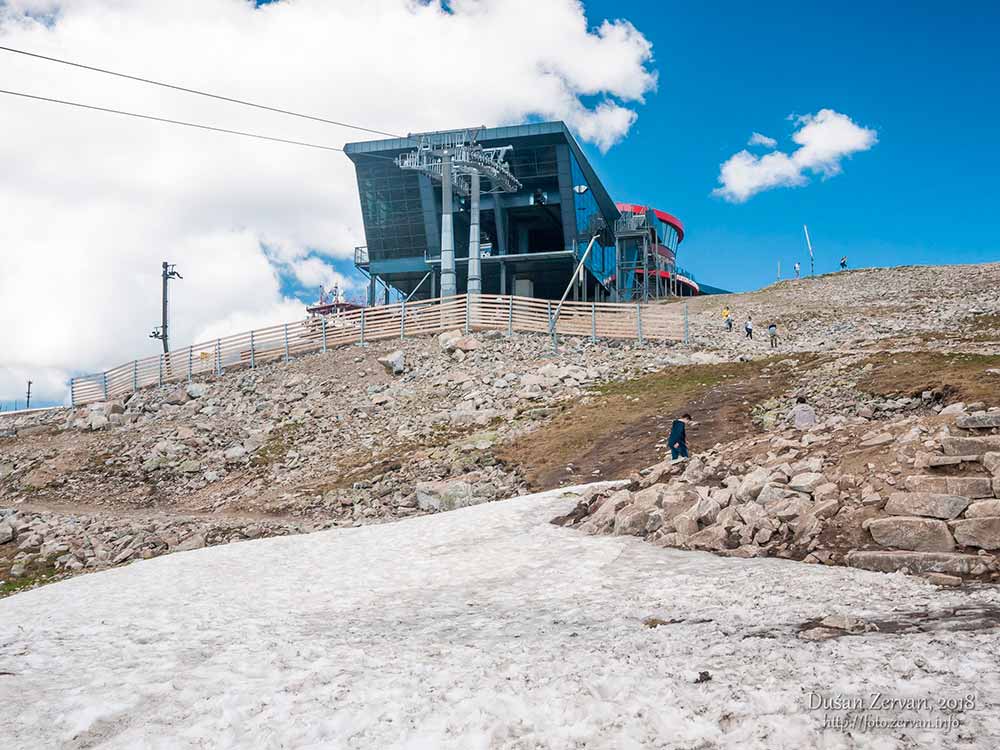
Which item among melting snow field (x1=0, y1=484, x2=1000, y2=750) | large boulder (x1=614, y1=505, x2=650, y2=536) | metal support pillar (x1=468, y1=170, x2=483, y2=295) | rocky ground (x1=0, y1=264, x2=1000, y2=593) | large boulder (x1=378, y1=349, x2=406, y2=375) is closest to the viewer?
melting snow field (x1=0, y1=484, x2=1000, y2=750)

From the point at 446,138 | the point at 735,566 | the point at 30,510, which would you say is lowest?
the point at 30,510

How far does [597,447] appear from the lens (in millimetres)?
19656

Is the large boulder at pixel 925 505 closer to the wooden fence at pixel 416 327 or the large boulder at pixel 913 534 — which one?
the large boulder at pixel 913 534

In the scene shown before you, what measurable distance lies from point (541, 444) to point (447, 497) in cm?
411

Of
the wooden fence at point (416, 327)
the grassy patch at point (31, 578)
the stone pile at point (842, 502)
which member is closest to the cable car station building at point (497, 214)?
the wooden fence at point (416, 327)

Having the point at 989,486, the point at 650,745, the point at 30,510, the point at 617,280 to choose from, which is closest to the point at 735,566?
the point at 989,486

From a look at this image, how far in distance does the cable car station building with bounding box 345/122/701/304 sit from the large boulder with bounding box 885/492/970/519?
124 feet

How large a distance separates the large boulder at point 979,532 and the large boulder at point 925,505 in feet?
0.84

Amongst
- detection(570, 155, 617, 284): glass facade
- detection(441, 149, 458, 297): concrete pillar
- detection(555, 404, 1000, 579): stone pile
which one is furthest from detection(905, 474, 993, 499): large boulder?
detection(570, 155, 617, 284): glass facade

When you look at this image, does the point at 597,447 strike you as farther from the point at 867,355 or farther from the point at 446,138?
the point at 446,138

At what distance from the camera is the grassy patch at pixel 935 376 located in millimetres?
16656

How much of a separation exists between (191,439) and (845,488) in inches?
962

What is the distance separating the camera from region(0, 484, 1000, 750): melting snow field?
15.3 ft

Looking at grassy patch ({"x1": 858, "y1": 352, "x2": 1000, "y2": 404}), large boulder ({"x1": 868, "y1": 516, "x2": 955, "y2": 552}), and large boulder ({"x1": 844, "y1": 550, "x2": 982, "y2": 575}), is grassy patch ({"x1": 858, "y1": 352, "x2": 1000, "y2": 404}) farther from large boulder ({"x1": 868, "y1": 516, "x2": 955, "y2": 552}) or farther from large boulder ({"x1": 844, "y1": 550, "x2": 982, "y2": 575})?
large boulder ({"x1": 844, "y1": 550, "x2": 982, "y2": 575})
